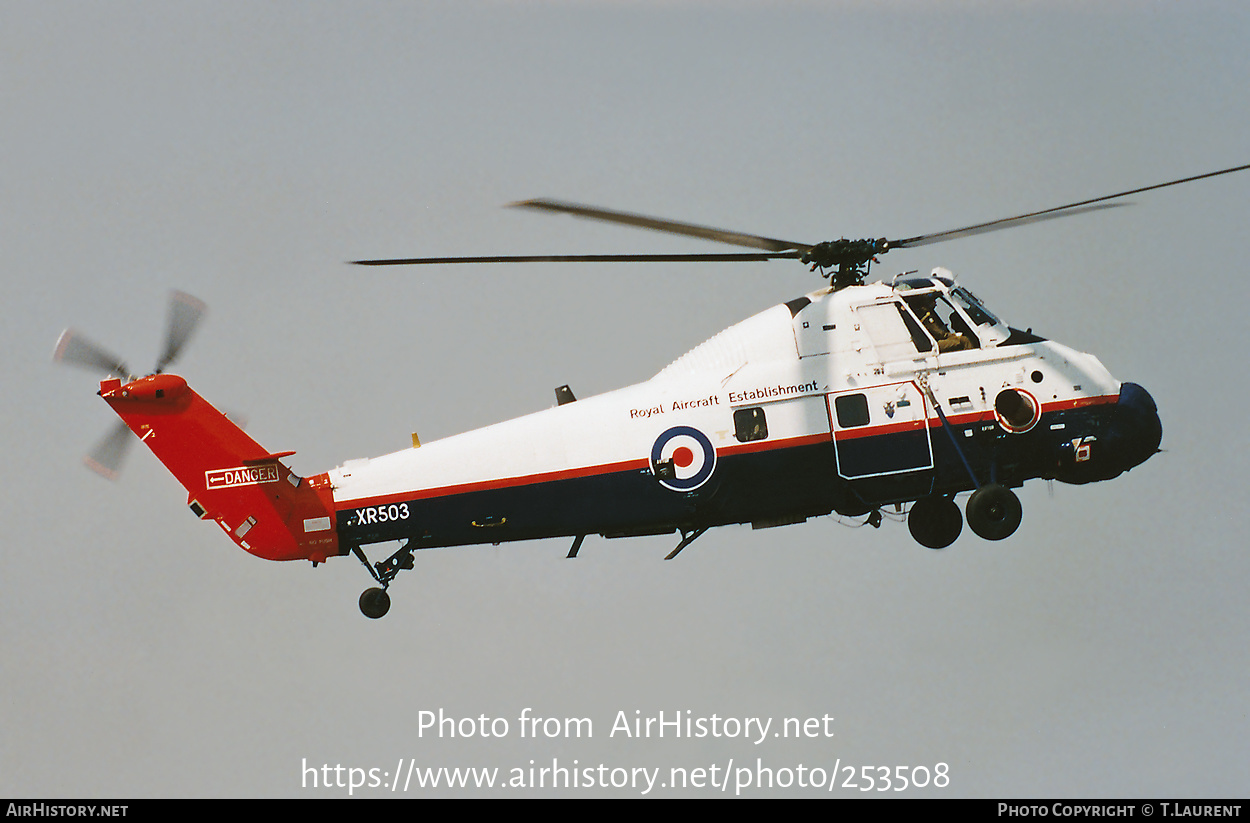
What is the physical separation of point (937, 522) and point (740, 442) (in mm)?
3388

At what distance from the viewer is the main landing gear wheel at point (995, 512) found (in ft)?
60.3

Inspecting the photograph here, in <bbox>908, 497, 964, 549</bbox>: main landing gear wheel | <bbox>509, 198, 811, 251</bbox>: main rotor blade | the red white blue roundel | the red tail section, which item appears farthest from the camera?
<bbox>908, 497, 964, 549</bbox>: main landing gear wheel

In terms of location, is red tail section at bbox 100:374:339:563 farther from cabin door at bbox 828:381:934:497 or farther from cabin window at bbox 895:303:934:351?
cabin window at bbox 895:303:934:351

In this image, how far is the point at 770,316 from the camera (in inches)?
739

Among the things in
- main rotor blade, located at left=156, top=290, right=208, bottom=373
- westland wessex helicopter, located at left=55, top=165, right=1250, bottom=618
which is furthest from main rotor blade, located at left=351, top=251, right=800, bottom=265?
main rotor blade, located at left=156, top=290, right=208, bottom=373

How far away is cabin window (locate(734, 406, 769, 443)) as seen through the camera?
1831 cm

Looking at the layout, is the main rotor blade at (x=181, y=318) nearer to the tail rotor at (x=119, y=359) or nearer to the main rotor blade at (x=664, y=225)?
the tail rotor at (x=119, y=359)

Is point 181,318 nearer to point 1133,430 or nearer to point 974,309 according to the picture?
point 974,309

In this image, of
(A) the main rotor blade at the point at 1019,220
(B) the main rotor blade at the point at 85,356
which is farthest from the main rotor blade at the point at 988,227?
(B) the main rotor blade at the point at 85,356

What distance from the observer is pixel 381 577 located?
18.8 metres

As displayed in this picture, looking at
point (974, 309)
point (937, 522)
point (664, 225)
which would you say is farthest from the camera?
point (937, 522)

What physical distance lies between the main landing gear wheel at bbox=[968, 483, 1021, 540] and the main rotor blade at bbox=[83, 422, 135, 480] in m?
11.6

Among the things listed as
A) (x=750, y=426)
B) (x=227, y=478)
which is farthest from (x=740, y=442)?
(x=227, y=478)

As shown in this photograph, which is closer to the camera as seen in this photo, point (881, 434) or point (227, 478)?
point (881, 434)
